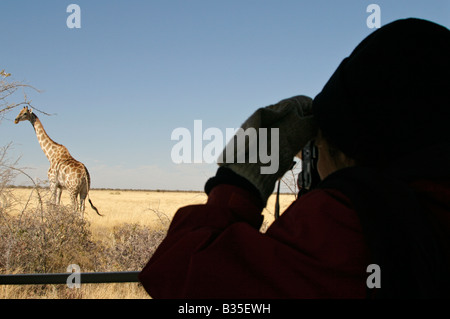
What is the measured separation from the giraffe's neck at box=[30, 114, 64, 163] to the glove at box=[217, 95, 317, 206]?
41.2 feet

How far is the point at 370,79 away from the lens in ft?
2.26

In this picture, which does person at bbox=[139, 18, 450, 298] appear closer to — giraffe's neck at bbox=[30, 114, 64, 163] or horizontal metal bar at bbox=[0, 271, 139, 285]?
horizontal metal bar at bbox=[0, 271, 139, 285]

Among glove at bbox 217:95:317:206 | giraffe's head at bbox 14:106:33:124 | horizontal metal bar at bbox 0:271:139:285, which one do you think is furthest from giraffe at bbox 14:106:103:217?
glove at bbox 217:95:317:206

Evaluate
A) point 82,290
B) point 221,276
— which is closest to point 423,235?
point 221,276

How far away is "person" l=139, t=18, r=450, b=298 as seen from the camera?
57 cm

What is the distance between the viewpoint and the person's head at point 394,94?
676 mm

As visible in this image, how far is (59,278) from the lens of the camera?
58.6 inches

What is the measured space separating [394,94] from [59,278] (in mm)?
1381

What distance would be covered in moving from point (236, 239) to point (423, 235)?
28cm

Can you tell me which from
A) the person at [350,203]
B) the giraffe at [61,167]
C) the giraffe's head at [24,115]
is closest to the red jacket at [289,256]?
the person at [350,203]

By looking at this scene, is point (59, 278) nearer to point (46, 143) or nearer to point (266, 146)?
point (266, 146)

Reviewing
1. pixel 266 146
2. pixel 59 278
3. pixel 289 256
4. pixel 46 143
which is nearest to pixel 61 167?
pixel 46 143
